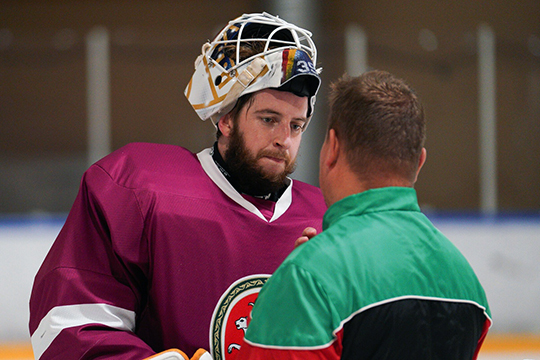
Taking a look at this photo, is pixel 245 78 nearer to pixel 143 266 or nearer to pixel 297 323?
pixel 143 266

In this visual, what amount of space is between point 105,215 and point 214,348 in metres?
0.38

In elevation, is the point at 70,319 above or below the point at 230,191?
below

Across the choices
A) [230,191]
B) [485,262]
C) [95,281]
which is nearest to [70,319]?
[95,281]

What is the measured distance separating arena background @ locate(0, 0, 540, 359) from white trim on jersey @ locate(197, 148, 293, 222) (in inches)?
88.8

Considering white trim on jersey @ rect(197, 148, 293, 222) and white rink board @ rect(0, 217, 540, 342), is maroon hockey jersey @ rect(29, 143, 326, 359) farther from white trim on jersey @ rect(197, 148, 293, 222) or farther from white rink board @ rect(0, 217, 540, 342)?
white rink board @ rect(0, 217, 540, 342)

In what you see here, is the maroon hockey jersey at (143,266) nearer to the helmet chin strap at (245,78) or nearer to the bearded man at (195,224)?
the bearded man at (195,224)

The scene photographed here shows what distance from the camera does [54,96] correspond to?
16.9 feet

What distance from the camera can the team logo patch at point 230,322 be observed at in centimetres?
139

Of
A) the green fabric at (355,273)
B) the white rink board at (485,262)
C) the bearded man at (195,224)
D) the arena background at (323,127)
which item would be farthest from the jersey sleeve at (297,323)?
the white rink board at (485,262)

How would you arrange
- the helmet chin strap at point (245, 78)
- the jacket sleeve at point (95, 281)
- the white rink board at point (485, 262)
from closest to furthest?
the jacket sleeve at point (95, 281)
the helmet chin strap at point (245, 78)
the white rink board at point (485, 262)

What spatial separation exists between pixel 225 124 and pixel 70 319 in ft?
2.04

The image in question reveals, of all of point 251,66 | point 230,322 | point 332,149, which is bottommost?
point 230,322

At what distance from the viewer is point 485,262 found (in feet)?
12.4

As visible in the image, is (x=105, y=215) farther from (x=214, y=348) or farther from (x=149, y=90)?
(x=149, y=90)
